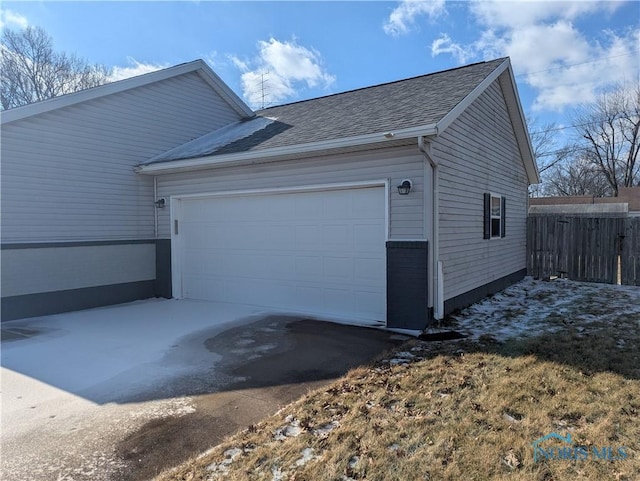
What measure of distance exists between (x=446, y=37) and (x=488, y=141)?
581 cm

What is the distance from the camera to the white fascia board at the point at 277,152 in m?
5.73

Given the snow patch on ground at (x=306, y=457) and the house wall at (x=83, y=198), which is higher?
the house wall at (x=83, y=198)

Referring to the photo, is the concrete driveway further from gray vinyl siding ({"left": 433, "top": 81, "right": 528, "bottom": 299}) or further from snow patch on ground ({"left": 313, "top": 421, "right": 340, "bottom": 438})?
gray vinyl siding ({"left": 433, "top": 81, "right": 528, "bottom": 299})

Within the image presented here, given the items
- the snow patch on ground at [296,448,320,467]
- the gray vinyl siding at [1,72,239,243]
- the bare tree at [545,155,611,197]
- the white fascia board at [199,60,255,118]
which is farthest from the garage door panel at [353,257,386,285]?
the bare tree at [545,155,611,197]

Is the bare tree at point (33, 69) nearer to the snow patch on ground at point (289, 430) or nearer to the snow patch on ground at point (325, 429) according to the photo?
the snow patch on ground at point (289, 430)

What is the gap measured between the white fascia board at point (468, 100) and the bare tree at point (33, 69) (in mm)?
21834

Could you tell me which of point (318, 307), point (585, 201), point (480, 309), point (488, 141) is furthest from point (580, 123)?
point (318, 307)

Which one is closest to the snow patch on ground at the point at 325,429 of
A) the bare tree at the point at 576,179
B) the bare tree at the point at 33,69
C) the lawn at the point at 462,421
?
the lawn at the point at 462,421

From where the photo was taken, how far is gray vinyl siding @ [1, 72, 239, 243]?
737cm

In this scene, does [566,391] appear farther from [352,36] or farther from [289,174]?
[352,36]

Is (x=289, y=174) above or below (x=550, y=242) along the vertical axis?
above

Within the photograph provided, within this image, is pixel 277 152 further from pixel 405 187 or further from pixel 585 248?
pixel 585 248

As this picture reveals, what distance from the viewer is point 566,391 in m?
3.71

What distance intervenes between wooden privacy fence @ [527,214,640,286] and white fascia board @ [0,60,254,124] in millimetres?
9002
